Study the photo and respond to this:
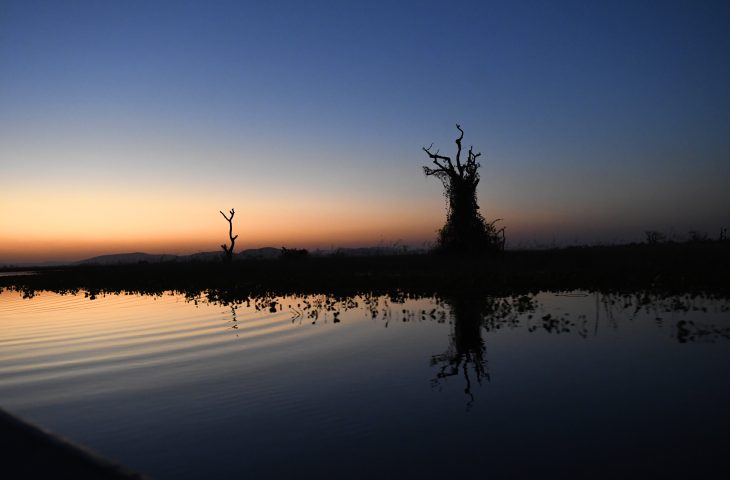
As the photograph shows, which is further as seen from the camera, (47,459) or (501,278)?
(501,278)

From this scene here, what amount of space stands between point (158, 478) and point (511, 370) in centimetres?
578

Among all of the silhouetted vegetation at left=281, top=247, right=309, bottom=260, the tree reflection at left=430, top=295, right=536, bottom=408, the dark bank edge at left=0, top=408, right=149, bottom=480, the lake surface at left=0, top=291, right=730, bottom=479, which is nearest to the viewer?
the dark bank edge at left=0, top=408, right=149, bottom=480

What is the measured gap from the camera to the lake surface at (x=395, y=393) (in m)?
5.18

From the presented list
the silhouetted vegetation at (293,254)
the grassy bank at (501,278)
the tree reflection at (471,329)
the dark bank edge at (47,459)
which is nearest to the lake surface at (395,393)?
the tree reflection at (471,329)

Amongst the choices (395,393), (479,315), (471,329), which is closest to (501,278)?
(479,315)

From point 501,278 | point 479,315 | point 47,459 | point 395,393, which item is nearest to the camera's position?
point 47,459

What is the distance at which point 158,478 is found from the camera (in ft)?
15.6

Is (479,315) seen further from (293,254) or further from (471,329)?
(293,254)

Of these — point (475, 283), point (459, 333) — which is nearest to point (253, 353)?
point (459, 333)

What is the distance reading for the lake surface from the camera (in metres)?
5.18

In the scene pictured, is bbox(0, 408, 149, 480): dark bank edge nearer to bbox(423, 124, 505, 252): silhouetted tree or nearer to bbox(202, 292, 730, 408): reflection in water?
bbox(202, 292, 730, 408): reflection in water

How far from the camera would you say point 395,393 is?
7.46 meters

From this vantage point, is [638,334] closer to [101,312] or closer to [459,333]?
[459,333]

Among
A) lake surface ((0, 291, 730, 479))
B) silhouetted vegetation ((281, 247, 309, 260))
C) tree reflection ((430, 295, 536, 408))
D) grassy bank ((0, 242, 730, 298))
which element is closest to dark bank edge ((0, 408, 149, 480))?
lake surface ((0, 291, 730, 479))
